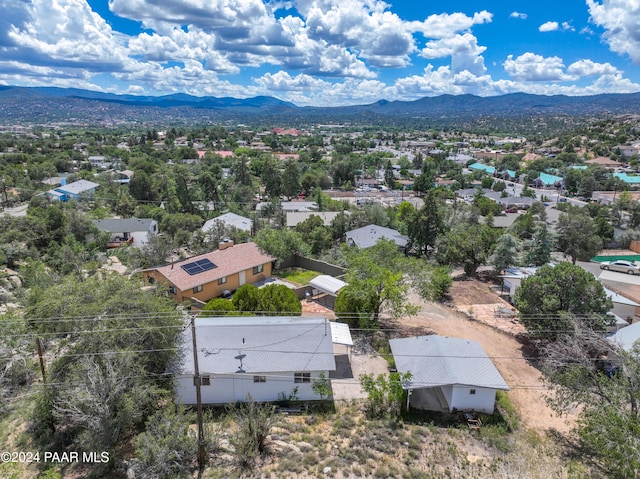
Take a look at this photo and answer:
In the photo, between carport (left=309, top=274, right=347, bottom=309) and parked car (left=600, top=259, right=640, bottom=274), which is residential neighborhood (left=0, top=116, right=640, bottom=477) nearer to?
carport (left=309, top=274, right=347, bottom=309)

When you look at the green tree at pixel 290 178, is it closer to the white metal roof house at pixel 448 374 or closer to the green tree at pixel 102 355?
the green tree at pixel 102 355

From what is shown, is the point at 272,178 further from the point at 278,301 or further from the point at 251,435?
the point at 251,435

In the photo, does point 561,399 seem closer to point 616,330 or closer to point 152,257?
point 616,330

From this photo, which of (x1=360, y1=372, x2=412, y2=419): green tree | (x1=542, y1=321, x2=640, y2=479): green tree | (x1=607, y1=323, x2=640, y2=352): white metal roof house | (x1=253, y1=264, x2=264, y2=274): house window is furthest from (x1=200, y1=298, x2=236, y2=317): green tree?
(x1=607, y1=323, x2=640, y2=352): white metal roof house

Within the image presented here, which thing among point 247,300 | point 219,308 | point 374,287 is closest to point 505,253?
point 374,287

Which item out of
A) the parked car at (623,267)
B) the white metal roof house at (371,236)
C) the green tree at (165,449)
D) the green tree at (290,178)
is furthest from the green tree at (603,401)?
the green tree at (290,178)
